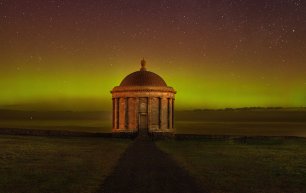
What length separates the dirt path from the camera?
43.9ft

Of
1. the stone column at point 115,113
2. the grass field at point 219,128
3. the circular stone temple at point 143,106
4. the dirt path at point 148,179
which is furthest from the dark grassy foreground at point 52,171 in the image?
the grass field at point 219,128

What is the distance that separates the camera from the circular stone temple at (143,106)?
43.5m

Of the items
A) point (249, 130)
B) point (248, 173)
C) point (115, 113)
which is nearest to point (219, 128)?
point (249, 130)

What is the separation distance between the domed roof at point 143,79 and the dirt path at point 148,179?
22793 millimetres

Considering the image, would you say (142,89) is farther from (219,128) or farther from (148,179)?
(219,128)

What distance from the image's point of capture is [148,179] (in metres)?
15.4

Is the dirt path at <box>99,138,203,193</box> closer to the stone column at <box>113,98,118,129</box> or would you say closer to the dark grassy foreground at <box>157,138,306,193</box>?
the dark grassy foreground at <box>157,138,306,193</box>

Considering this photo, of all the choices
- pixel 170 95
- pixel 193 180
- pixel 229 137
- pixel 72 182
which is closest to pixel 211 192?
pixel 193 180

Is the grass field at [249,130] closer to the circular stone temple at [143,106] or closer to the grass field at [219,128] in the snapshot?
the grass field at [219,128]

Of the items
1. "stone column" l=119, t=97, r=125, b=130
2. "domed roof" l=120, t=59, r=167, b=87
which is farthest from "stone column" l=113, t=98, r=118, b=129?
"domed roof" l=120, t=59, r=167, b=87

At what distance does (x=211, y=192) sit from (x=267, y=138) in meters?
29.8

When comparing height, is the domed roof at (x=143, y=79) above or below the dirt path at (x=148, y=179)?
above

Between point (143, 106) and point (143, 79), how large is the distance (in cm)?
306

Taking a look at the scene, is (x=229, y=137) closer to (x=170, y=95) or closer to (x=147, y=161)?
(x=170, y=95)
